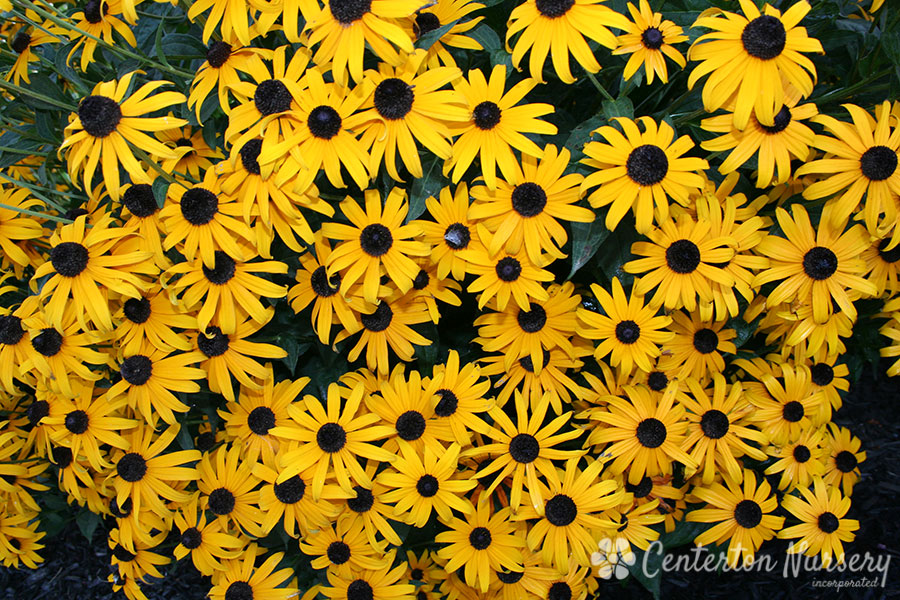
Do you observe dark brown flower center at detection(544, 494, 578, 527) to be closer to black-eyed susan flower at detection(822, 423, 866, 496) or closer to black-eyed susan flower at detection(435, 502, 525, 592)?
black-eyed susan flower at detection(435, 502, 525, 592)

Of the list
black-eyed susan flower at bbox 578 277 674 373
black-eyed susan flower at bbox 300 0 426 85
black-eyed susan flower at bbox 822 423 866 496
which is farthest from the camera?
black-eyed susan flower at bbox 822 423 866 496

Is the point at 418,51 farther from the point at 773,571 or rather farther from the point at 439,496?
the point at 773,571

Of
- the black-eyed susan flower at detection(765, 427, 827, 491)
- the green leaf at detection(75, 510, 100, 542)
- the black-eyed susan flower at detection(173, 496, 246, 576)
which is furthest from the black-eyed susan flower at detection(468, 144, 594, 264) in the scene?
the green leaf at detection(75, 510, 100, 542)

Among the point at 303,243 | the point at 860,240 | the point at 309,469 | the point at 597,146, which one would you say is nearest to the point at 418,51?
the point at 597,146

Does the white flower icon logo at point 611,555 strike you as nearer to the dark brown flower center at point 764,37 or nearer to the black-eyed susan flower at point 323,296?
the black-eyed susan flower at point 323,296

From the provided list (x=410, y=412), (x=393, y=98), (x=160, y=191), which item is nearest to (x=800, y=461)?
(x=410, y=412)

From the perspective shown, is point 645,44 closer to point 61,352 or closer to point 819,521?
point 819,521
